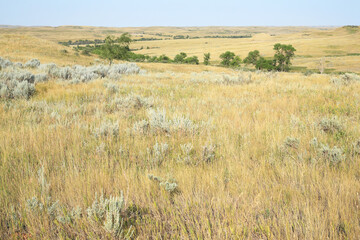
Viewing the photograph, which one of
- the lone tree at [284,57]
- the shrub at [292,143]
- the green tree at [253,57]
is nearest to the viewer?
the shrub at [292,143]

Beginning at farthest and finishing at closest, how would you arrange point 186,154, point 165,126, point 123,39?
point 123,39
point 165,126
point 186,154

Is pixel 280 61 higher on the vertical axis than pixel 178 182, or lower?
higher

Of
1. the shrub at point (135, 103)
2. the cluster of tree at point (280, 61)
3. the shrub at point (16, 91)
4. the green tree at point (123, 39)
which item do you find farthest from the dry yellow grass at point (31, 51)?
the cluster of tree at point (280, 61)

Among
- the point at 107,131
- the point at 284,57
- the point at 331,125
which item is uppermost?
the point at 284,57

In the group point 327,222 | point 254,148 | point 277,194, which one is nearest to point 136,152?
point 254,148

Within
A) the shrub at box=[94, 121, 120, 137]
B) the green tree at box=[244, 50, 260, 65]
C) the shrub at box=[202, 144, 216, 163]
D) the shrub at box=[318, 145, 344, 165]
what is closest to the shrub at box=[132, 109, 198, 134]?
the shrub at box=[94, 121, 120, 137]

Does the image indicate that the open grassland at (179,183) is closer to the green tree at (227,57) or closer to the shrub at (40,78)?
the shrub at (40,78)

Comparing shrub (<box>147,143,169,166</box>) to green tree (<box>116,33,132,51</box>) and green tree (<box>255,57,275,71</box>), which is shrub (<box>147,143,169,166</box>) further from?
green tree (<box>255,57,275,71</box>)

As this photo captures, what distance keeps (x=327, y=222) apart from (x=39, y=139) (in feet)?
12.0

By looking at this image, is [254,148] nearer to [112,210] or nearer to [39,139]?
[112,210]

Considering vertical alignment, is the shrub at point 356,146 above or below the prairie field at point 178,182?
above

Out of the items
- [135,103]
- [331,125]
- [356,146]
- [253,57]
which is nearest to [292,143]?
[356,146]

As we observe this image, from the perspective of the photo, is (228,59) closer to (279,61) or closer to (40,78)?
(279,61)

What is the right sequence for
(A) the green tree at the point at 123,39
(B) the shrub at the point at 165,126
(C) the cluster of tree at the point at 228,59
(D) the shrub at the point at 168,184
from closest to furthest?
(D) the shrub at the point at 168,184
(B) the shrub at the point at 165,126
(A) the green tree at the point at 123,39
(C) the cluster of tree at the point at 228,59
